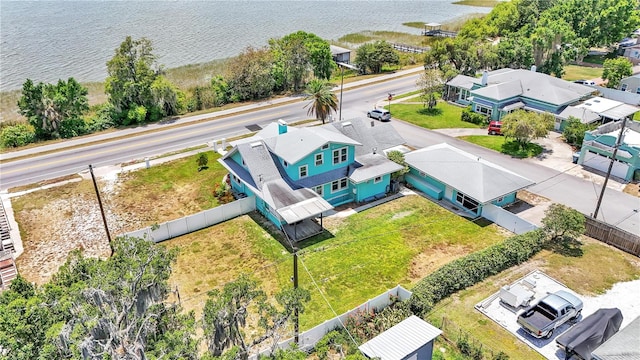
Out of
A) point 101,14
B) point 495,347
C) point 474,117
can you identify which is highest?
point 101,14

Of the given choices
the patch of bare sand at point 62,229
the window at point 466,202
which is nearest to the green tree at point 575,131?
the window at point 466,202

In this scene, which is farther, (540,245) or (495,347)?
(540,245)

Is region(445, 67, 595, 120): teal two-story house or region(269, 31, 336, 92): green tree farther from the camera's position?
region(269, 31, 336, 92): green tree

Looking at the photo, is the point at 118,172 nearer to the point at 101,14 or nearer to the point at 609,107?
the point at 609,107

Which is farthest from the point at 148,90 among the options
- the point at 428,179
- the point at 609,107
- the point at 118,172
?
the point at 609,107

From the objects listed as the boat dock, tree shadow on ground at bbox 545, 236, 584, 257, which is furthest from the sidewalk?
the boat dock

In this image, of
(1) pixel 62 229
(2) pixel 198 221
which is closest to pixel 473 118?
(2) pixel 198 221

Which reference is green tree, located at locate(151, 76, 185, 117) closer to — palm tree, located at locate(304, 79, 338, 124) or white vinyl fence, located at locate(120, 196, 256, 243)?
palm tree, located at locate(304, 79, 338, 124)
